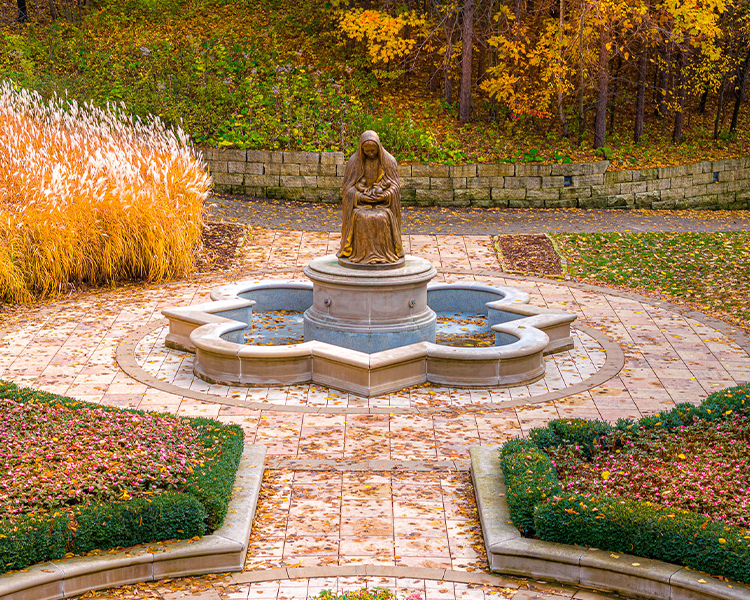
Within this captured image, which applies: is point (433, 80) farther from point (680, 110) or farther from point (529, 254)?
point (529, 254)

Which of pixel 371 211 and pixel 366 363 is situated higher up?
pixel 371 211

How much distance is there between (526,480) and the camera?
257 inches

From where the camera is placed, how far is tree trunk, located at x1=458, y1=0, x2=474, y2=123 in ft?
66.8

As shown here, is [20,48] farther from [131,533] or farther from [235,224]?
[131,533]

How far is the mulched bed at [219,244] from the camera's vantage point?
48.3 feet

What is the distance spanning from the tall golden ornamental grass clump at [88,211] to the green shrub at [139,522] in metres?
7.14

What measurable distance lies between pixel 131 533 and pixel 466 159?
14833 millimetres

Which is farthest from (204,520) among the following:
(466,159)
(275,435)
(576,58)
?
(576,58)

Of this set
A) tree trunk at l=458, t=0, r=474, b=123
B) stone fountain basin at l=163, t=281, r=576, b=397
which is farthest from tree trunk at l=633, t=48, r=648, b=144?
stone fountain basin at l=163, t=281, r=576, b=397

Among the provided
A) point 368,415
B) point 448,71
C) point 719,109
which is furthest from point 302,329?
point 719,109

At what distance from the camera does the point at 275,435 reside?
834 centimetres

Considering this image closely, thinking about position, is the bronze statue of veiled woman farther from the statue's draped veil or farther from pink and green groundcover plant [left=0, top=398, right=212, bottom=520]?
pink and green groundcover plant [left=0, top=398, right=212, bottom=520]

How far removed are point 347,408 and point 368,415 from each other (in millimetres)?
269

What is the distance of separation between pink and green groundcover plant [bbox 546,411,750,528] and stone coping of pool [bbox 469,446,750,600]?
1.87 ft
